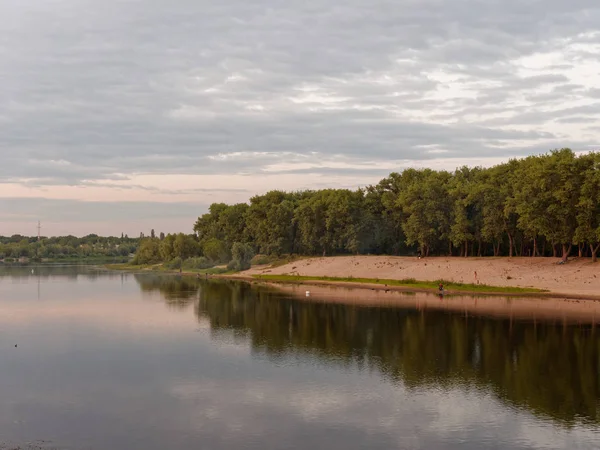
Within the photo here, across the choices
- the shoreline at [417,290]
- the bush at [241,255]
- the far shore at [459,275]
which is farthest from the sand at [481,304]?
the bush at [241,255]

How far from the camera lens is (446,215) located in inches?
4872

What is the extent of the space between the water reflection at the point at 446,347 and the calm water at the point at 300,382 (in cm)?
17

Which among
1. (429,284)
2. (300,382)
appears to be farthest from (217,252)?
(300,382)

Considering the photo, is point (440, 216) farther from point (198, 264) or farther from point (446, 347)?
point (198, 264)

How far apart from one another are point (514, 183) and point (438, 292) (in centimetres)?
2992

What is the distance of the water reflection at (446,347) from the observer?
121 ft

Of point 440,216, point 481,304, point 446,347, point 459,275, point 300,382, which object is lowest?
point 300,382

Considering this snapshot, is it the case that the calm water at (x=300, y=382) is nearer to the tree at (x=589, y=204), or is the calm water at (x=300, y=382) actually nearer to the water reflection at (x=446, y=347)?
the water reflection at (x=446, y=347)

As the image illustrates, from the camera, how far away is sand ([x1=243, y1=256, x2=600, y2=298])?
87750mm

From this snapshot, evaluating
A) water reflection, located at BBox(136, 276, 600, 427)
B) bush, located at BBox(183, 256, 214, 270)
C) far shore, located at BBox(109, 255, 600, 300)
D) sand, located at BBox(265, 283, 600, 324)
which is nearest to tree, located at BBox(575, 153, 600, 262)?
far shore, located at BBox(109, 255, 600, 300)

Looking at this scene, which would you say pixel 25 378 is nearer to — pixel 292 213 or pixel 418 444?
pixel 418 444

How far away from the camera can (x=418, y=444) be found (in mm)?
27688

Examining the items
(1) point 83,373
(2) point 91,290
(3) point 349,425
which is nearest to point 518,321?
(3) point 349,425

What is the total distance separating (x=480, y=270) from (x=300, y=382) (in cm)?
6991
